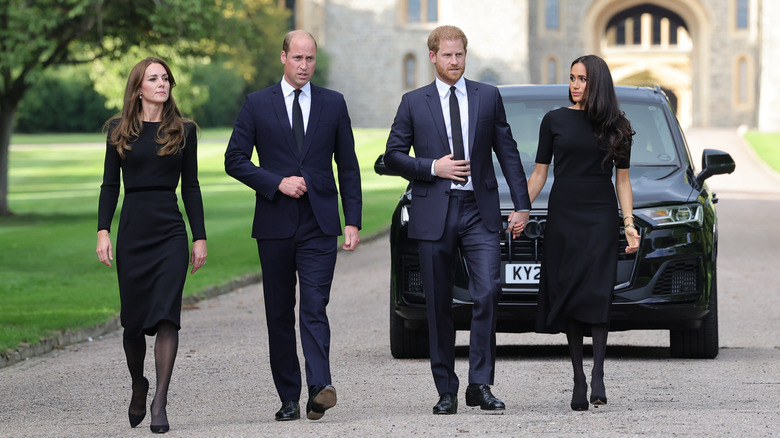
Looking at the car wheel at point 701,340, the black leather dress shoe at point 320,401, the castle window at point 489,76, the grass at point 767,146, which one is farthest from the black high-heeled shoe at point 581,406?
the castle window at point 489,76

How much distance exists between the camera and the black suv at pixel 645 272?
341 inches

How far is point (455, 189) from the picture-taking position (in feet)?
23.0

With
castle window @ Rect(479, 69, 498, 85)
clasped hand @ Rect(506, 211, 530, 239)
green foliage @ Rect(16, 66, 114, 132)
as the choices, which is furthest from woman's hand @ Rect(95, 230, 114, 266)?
green foliage @ Rect(16, 66, 114, 132)

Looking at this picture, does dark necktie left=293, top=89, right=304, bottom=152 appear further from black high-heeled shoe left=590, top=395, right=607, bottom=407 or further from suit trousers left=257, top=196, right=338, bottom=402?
black high-heeled shoe left=590, top=395, right=607, bottom=407

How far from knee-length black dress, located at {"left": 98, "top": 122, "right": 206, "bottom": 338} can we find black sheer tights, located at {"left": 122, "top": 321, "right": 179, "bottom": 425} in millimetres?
56

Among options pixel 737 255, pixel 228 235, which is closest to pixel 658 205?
pixel 737 255

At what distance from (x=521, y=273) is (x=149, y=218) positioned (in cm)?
289

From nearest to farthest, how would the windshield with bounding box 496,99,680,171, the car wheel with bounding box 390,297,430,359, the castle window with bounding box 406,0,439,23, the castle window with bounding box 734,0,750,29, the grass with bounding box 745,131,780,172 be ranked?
the car wheel with bounding box 390,297,430,359
the windshield with bounding box 496,99,680,171
the grass with bounding box 745,131,780,172
the castle window with bounding box 406,0,439,23
the castle window with bounding box 734,0,750,29

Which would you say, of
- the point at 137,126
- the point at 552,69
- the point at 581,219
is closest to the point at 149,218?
the point at 137,126

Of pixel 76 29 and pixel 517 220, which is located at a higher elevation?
pixel 76 29

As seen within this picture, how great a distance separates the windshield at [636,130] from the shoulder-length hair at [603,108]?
7.73ft

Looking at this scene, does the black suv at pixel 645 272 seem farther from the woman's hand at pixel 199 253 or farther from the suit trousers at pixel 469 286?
the woman's hand at pixel 199 253

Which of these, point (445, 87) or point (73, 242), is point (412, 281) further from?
point (73, 242)

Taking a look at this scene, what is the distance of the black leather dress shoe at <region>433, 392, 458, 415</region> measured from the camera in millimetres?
6828
